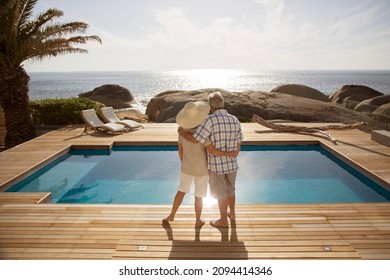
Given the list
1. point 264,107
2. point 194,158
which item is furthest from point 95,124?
point 264,107

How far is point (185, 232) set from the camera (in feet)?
14.8

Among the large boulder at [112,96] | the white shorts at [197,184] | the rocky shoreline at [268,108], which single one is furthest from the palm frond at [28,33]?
the large boulder at [112,96]

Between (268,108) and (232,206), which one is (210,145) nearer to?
(232,206)

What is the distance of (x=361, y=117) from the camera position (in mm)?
13938

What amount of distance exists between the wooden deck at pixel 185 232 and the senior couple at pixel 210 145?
584 mm

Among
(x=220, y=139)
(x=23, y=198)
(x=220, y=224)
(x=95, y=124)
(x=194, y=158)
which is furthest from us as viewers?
(x=95, y=124)

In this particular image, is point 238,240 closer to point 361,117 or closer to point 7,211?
point 7,211

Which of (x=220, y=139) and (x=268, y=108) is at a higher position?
(x=220, y=139)

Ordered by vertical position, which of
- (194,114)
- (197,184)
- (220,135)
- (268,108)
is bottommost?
(268,108)

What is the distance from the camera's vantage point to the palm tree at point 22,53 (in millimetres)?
11281

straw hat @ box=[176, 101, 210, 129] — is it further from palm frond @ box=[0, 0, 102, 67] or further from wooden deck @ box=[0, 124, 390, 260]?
palm frond @ box=[0, 0, 102, 67]

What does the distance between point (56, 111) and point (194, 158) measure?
38.0 ft

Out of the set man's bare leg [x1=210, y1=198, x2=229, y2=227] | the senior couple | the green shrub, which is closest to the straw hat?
the senior couple

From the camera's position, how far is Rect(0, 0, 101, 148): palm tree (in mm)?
11281
